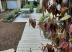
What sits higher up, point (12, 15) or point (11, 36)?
point (12, 15)

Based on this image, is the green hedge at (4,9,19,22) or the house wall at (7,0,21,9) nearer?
the green hedge at (4,9,19,22)

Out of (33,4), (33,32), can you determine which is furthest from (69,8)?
(33,4)

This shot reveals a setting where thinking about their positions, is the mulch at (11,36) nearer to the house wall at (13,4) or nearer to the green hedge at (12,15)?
the green hedge at (12,15)

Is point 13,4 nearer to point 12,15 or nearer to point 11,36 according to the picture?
point 12,15

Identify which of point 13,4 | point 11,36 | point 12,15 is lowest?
point 11,36

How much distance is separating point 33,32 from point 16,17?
3.23 metres

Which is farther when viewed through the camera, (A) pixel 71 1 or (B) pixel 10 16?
(B) pixel 10 16

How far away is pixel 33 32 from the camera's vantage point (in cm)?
323

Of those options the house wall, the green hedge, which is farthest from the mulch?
the house wall

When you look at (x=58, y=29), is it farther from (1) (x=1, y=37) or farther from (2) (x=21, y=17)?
(2) (x=21, y=17)

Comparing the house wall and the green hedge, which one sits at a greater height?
the house wall

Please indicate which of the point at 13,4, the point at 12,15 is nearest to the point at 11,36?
the point at 12,15

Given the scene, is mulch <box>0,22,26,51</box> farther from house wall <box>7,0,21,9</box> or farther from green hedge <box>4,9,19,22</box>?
house wall <box>7,0,21,9</box>

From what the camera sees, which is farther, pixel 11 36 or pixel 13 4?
pixel 13 4
